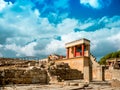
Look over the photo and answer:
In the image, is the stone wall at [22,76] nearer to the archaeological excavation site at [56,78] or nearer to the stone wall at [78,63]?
the archaeological excavation site at [56,78]

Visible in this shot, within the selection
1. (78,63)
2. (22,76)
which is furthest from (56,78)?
(78,63)

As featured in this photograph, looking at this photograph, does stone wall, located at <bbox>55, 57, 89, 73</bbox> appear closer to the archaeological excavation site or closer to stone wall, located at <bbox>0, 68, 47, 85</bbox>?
the archaeological excavation site

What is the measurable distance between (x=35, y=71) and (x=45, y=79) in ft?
5.47

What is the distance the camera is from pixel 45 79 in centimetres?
2284

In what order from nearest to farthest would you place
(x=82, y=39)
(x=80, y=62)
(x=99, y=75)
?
(x=99, y=75) < (x=80, y=62) < (x=82, y=39)

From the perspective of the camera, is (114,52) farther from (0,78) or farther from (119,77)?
(0,78)

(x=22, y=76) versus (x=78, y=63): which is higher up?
(x=78, y=63)

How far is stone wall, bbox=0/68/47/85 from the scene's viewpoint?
64.2 feet

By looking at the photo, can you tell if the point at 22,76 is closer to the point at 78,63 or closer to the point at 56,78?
the point at 56,78

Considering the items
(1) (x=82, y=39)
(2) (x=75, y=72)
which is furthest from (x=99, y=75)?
(1) (x=82, y=39)

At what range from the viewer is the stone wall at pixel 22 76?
1956 centimetres

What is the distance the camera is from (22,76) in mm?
20562

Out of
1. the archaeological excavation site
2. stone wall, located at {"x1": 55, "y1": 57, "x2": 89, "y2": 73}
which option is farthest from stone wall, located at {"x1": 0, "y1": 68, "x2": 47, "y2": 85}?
stone wall, located at {"x1": 55, "y1": 57, "x2": 89, "y2": 73}

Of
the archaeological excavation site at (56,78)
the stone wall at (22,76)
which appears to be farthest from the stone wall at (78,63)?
the stone wall at (22,76)
